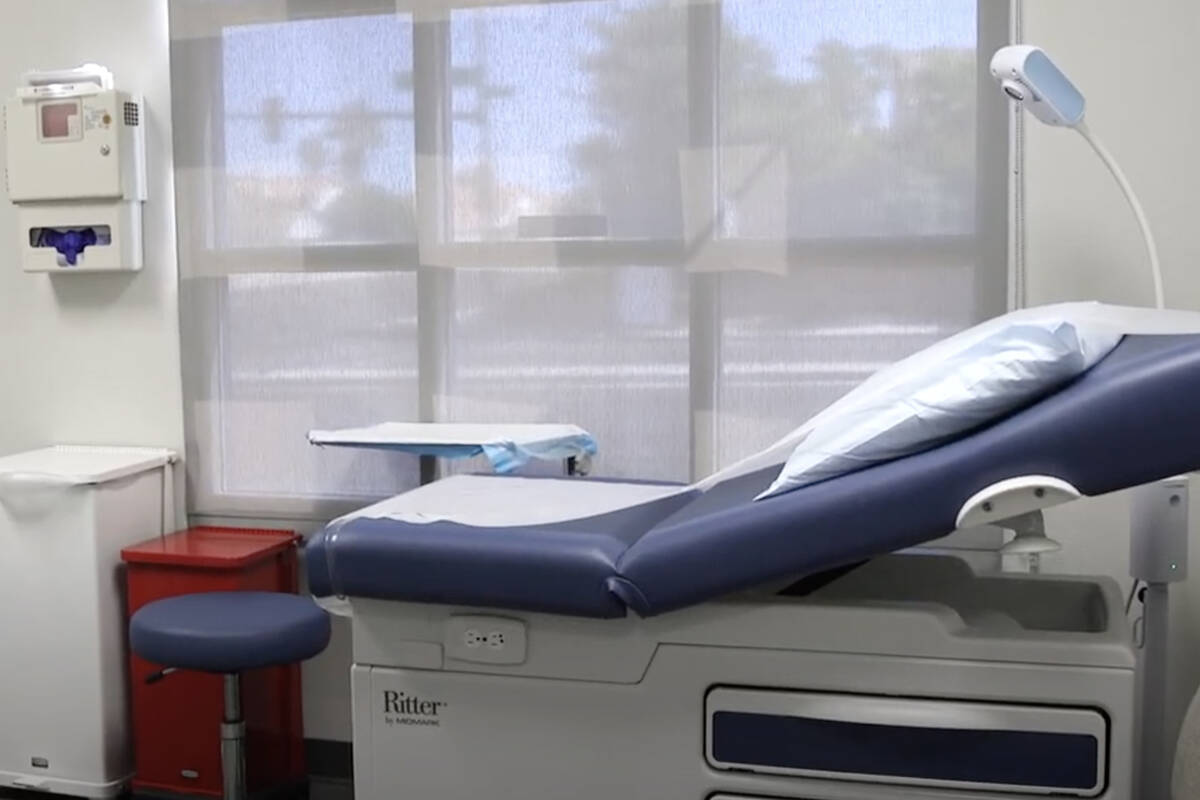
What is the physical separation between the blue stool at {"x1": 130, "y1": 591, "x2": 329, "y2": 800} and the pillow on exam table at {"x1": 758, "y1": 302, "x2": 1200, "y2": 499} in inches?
50.3

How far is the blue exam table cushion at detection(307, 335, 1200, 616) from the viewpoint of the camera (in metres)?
1.36

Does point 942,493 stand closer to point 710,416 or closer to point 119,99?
point 710,416

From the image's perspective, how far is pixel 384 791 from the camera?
6.02ft

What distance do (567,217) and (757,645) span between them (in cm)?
147

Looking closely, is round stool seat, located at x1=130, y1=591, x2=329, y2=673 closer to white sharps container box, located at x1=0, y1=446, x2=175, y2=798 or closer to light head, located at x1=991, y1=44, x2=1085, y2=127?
white sharps container box, located at x1=0, y1=446, x2=175, y2=798

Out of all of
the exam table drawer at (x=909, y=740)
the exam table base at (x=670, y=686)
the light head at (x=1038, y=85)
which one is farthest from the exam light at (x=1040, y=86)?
the exam table drawer at (x=909, y=740)

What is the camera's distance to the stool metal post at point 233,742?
2691 mm

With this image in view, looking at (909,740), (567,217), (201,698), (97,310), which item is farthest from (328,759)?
(909,740)

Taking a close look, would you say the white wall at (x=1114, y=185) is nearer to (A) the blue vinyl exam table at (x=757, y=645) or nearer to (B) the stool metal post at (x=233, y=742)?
(A) the blue vinyl exam table at (x=757, y=645)

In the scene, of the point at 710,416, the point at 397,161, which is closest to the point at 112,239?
the point at 397,161

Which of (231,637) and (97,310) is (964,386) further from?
(97,310)

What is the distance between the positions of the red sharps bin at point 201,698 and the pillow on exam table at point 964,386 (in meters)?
1.69

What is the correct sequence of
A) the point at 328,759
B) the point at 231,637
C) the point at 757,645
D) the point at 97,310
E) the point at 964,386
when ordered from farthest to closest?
the point at 97,310 → the point at 328,759 → the point at 231,637 → the point at 757,645 → the point at 964,386

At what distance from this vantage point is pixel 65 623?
2961mm
